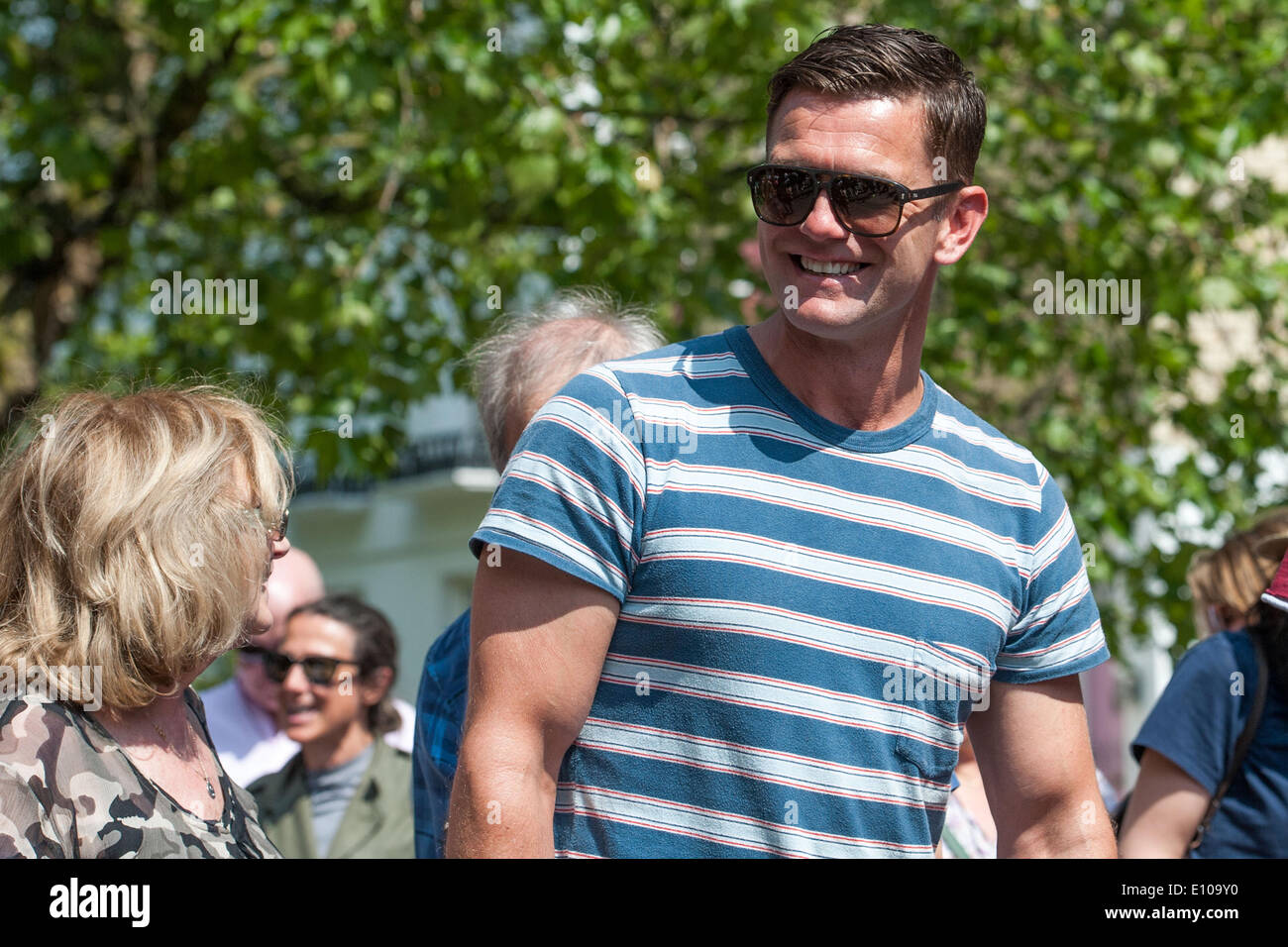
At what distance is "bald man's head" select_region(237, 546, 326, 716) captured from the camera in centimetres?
501

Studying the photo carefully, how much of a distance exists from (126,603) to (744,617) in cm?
90

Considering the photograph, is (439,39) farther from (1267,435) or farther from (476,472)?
(476,472)

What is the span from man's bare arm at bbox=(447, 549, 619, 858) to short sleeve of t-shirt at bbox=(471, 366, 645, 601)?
3 centimetres

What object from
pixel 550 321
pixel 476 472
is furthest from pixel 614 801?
pixel 476 472

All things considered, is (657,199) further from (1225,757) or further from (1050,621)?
(1050,621)

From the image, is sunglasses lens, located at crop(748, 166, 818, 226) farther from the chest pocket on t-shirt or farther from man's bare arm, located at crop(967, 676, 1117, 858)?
man's bare arm, located at crop(967, 676, 1117, 858)

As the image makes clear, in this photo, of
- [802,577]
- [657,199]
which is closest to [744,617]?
[802,577]

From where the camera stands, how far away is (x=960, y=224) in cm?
231

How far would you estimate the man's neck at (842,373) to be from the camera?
2.12m

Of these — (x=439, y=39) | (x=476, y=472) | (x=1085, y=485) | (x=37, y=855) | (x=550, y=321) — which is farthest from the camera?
(x=476, y=472)

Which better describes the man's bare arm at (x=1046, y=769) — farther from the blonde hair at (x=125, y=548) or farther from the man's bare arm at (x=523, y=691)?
the blonde hair at (x=125, y=548)

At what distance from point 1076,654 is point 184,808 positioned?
132 centimetres

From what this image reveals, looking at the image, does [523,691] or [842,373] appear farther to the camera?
[842,373]
